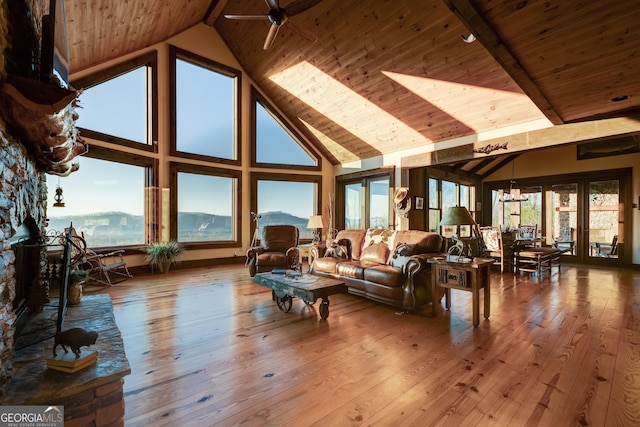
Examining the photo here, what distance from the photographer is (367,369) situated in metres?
2.16

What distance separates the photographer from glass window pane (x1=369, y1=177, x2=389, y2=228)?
763cm

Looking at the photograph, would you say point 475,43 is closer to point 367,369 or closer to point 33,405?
point 367,369

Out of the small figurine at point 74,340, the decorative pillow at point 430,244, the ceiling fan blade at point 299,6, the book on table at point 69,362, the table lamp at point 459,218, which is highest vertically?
the ceiling fan blade at point 299,6

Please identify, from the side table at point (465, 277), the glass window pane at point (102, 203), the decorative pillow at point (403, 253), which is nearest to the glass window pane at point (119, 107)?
the glass window pane at point (102, 203)

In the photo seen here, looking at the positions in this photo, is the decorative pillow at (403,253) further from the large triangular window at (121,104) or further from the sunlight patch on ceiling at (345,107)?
the large triangular window at (121,104)

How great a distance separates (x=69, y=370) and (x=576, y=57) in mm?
4896

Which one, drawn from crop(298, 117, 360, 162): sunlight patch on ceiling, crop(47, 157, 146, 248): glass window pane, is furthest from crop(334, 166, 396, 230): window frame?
crop(47, 157, 146, 248): glass window pane

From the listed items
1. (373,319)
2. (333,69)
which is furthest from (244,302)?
(333,69)

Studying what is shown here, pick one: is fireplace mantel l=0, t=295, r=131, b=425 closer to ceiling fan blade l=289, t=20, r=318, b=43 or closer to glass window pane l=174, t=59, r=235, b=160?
ceiling fan blade l=289, t=20, r=318, b=43

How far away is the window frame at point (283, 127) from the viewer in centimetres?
754

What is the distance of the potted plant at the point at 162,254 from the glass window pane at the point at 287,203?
7.49ft

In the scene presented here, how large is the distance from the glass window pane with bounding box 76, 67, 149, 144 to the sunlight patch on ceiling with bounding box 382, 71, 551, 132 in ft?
15.9

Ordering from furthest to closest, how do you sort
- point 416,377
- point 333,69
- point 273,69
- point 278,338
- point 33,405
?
point 273,69
point 333,69
point 278,338
point 416,377
point 33,405

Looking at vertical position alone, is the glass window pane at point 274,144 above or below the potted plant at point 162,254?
above
